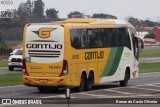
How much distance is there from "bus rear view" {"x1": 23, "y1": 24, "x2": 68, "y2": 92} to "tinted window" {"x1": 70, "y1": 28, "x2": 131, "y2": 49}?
0.79m

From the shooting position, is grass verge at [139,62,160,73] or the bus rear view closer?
the bus rear view

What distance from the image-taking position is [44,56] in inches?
1036

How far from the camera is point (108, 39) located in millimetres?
29938

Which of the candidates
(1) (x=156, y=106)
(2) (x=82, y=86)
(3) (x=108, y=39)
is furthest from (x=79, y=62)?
(1) (x=156, y=106)

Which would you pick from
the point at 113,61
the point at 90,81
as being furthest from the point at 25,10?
the point at 90,81

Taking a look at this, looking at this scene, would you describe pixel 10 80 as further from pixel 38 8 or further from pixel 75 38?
A: pixel 38 8

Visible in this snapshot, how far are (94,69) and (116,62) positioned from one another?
2627 mm

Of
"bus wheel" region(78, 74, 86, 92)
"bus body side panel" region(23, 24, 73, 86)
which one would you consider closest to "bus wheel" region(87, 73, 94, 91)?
"bus wheel" region(78, 74, 86, 92)

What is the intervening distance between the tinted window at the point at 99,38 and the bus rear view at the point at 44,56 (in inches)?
31.1

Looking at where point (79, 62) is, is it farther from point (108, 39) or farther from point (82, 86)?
Answer: point (108, 39)

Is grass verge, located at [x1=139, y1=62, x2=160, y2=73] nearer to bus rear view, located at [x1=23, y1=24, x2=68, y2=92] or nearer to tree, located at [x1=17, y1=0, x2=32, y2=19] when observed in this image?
bus rear view, located at [x1=23, y1=24, x2=68, y2=92]

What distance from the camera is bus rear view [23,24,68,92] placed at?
85.6 ft

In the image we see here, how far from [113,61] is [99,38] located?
2024 millimetres

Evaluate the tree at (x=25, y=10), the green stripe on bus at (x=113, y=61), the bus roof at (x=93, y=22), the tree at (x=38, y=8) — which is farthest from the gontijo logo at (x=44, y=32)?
the tree at (x=38, y=8)
